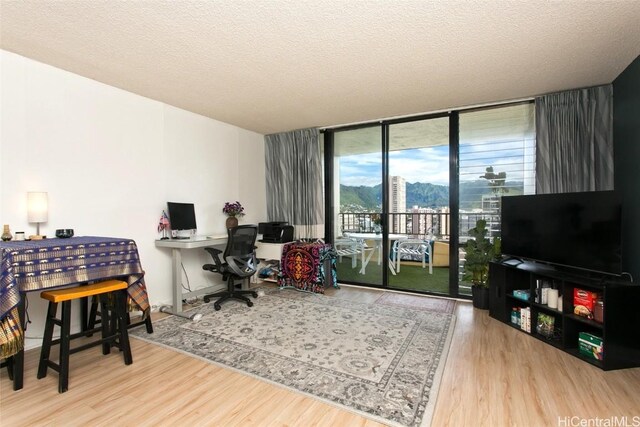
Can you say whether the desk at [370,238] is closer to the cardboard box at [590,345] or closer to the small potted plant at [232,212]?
the small potted plant at [232,212]

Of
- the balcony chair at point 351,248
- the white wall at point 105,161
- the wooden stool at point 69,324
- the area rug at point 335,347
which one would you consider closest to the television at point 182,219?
the white wall at point 105,161

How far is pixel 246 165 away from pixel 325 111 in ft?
5.23

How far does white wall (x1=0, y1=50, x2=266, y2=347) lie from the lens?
2451 millimetres

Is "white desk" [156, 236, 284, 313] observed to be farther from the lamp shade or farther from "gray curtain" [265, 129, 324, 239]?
"gray curtain" [265, 129, 324, 239]

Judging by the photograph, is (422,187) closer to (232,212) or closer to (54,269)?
(232,212)

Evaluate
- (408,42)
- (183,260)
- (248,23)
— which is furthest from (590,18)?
(183,260)

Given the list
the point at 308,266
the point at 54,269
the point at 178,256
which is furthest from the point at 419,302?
the point at 54,269

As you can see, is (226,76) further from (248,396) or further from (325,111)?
(248,396)

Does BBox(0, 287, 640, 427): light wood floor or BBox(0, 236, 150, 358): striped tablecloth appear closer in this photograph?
→ BBox(0, 287, 640, 427): light wood floor

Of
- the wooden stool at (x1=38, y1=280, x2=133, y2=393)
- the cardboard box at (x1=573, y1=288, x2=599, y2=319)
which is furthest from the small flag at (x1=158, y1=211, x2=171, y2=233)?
the cardboard box at (x1=573, y1=288, x2=599, y2=319)

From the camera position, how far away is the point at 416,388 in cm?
191

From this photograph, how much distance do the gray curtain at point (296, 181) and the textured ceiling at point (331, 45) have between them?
4.33ft

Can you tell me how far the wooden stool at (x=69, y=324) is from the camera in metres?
1.94

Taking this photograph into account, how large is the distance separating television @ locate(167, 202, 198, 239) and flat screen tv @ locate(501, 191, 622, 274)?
3530 millimetres
